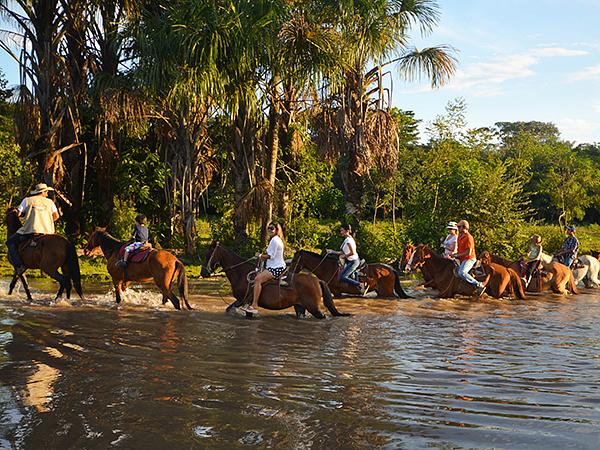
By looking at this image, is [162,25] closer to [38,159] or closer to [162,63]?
[162,63]

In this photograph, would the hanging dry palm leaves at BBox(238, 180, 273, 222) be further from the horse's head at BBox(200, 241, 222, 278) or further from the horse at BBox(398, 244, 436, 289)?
the horse's head at BBox(200, 241, 222, 278)

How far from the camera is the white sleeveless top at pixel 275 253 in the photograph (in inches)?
476

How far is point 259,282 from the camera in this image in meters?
12.3

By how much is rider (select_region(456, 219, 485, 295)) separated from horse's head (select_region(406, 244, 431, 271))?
30.2 inches

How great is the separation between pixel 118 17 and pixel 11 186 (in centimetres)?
725

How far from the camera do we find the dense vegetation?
810 inches

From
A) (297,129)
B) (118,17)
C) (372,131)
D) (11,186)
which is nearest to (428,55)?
(372,131)

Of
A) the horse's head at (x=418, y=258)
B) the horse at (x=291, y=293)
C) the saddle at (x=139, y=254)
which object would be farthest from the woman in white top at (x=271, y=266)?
the horse's head at (x=418, y=258)

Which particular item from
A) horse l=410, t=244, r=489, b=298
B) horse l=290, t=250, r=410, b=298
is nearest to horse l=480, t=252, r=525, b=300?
horse l=410, t=244, r=489, b=298

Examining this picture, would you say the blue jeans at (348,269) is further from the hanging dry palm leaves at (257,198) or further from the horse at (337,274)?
the hanging dry palm leaves at (257,198)

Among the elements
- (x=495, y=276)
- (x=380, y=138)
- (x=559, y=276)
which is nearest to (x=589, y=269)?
(x=559, y=276)

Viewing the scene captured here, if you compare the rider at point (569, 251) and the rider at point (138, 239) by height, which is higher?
the rider at point (138, 239)

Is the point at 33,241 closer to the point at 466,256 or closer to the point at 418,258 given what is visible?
the point at 418,258

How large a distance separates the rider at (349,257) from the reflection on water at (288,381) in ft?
9.29
